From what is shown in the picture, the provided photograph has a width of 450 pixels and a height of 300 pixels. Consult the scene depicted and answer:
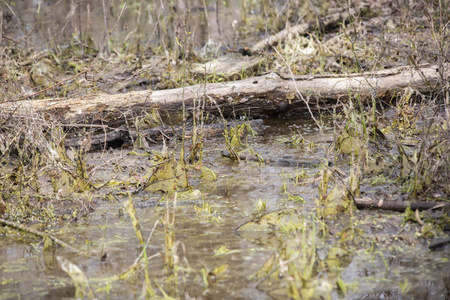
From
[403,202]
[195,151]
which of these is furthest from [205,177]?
[403,202]

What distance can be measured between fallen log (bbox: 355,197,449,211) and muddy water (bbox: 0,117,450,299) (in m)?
0.06

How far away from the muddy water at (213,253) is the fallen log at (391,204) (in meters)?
0.06

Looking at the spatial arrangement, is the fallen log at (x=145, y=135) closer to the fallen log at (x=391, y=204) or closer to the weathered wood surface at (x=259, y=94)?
the weathered wood surface at (x=259, y=94)

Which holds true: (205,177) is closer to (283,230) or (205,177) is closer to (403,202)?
(283,230)

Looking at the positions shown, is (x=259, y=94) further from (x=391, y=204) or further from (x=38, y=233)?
(x=38, y=233)

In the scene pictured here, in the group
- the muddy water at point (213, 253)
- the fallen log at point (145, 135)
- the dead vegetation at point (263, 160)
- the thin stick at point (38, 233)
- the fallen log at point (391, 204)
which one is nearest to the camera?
the muddy water at point (213, 253)

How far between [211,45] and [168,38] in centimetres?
91

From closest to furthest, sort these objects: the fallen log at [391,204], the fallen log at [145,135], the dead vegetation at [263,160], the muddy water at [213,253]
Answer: the muddy water at [213,253] < the dead vegetation at [263,160] < the fallen log at [391,204] < the fallen log at [145,135]

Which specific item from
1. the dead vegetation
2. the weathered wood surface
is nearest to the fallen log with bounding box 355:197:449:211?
the dead vegetation

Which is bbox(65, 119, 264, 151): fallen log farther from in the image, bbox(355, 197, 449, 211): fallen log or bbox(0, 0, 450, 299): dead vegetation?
bbox(355, 197, 449, 211): fallen log

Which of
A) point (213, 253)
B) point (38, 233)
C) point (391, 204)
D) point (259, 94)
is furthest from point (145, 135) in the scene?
point (391, 204)

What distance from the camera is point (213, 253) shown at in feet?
9.95

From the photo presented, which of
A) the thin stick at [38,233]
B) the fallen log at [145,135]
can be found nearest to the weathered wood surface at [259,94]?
the fallen log at [145,135]

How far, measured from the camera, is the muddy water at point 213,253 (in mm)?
2631
